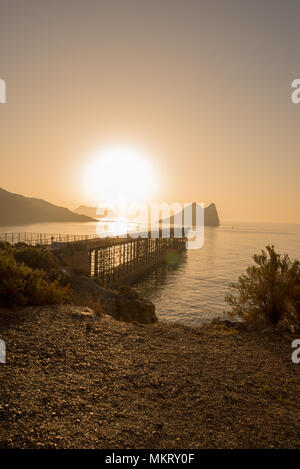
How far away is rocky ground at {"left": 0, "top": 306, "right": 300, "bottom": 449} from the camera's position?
425cm

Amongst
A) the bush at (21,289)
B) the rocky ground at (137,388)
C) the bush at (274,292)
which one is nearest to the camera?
the rocky ground at (137,388)

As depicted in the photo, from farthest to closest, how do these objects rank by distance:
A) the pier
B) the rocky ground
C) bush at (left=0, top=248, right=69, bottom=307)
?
1. the pier
2. bush at (left=0, top=248, right=69, bottom=307)
3. the rocky ground

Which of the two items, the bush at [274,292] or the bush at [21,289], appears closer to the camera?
the bush at [21,289]

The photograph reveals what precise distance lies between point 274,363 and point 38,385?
595 cm

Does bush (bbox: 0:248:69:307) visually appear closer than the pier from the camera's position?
Yes

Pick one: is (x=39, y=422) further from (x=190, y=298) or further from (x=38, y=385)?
(x=190, y=298)

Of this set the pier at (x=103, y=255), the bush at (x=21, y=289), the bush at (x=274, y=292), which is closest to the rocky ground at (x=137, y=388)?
the bush at (x=21, y=289)

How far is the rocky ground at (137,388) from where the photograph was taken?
4250 millimetres

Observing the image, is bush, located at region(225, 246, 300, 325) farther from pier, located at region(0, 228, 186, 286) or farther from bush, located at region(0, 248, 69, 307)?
pier, located at region(0, 228, 186, 286)

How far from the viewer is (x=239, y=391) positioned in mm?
5824

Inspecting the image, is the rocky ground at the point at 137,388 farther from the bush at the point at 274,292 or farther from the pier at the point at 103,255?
the pier at the point at 103,255

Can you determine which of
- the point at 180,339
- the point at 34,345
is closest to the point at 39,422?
the point at 34,345

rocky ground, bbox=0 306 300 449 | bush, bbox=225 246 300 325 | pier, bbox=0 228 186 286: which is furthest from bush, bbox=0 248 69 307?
pier, bbox=0 228 186 286

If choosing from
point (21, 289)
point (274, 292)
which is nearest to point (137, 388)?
point (21, 289)
